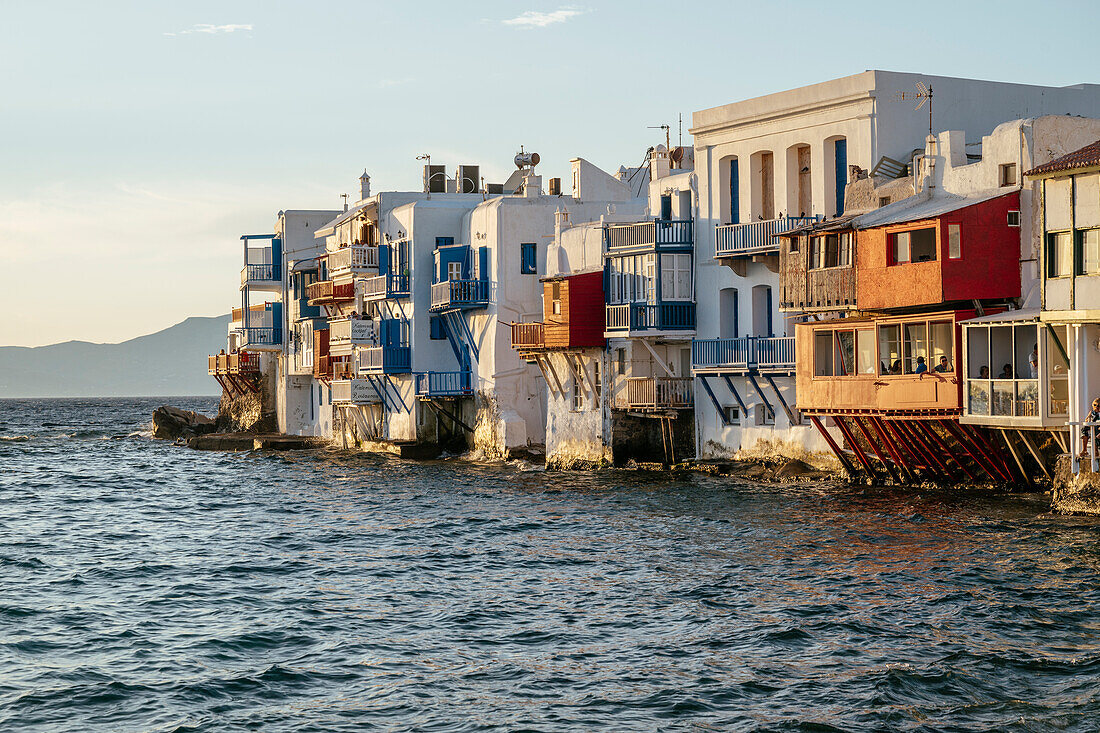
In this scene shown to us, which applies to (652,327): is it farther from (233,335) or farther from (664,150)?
(233,335)

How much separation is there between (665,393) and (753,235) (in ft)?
23.4

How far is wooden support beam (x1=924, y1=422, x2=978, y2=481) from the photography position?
38656mm

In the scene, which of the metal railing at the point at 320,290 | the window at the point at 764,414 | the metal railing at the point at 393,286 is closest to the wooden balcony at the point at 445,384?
the metal railing at the point at 393,286

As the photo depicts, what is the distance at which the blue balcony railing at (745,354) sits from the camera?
4556 centimetres

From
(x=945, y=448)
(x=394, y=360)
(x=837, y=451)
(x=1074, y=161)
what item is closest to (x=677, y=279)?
(x=837, y=451)

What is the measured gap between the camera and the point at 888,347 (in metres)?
40.3

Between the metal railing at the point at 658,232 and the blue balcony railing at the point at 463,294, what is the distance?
10954 millimetres

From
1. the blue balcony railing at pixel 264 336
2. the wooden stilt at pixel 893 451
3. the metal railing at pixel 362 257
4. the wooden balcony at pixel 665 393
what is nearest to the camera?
the wooden stilt at pixel 893 451

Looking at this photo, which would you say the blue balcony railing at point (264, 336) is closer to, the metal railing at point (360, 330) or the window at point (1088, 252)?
the metal railing at point (360, 330)

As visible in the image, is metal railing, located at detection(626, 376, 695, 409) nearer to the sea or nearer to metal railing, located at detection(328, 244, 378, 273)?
the sea

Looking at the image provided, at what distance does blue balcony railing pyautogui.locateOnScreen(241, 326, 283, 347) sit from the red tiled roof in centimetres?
5714

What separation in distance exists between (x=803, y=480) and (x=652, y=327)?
9.27 metres

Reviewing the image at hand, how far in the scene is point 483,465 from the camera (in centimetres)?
5978

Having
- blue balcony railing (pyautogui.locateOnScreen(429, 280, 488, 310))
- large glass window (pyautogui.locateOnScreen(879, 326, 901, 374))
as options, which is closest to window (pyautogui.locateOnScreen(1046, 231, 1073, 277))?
large glass window (pyautogui.locateOnScreen(879, 326, 901, 374))
